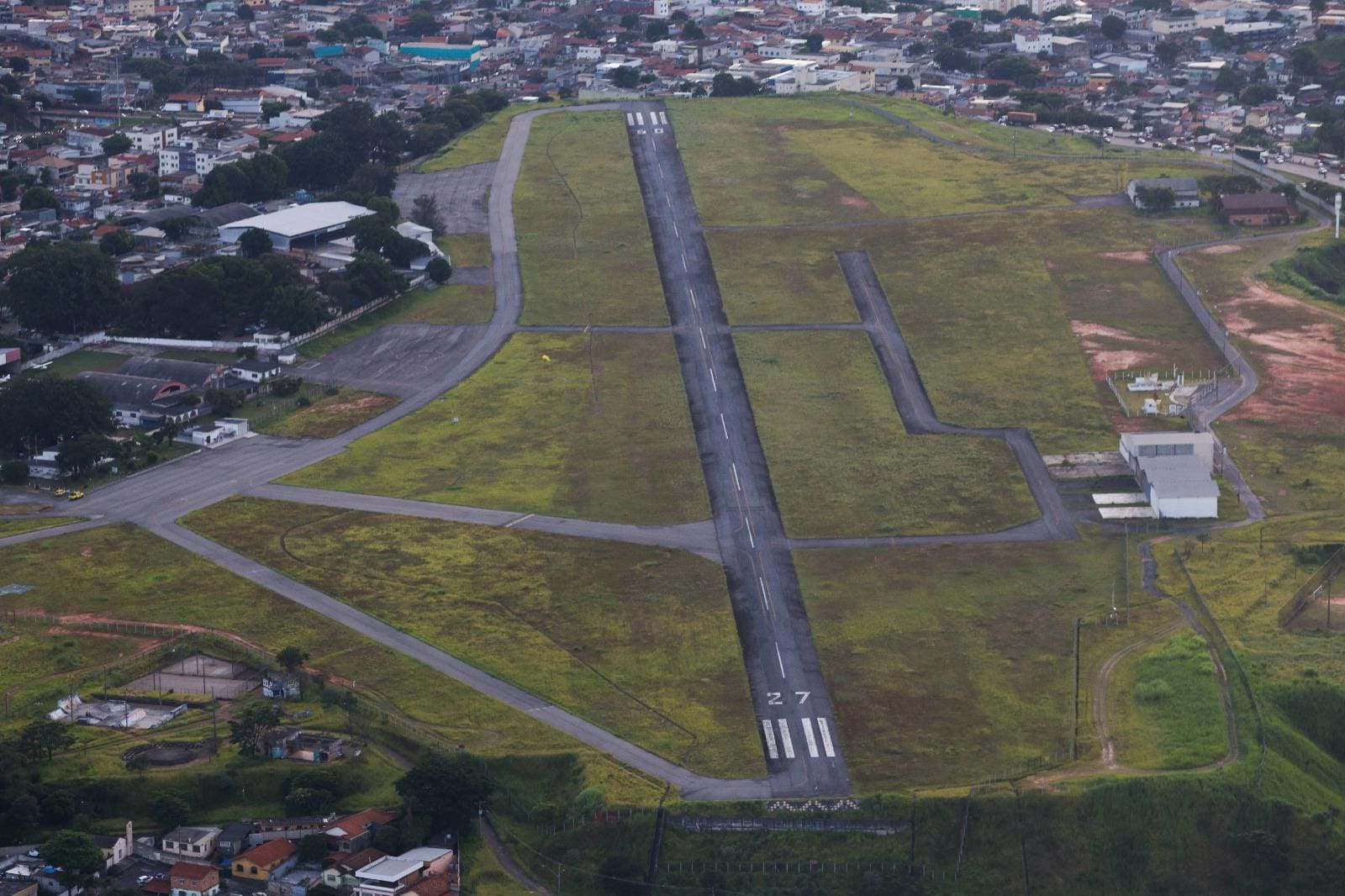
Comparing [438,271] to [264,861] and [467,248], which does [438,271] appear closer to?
[467,248]

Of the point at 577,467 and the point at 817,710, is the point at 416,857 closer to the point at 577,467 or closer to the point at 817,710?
the point at 817,710

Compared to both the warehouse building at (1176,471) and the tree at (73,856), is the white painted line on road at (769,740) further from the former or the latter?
the warehouse building at (1176,471)

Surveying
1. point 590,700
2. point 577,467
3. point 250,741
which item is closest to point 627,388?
point 577,467

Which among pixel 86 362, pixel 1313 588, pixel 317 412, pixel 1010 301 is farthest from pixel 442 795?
pixel 1010 301

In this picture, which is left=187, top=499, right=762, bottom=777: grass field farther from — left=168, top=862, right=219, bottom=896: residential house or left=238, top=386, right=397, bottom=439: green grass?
left=168, top=862, right=219, bottom=896: residential house

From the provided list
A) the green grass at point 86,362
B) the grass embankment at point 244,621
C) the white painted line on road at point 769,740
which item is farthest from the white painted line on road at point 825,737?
the green grass at point 86,362

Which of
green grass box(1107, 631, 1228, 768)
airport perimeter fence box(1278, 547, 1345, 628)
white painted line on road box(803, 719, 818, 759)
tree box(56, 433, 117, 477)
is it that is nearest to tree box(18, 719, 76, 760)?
white painted line on road box(803, 719, 818, 759)
